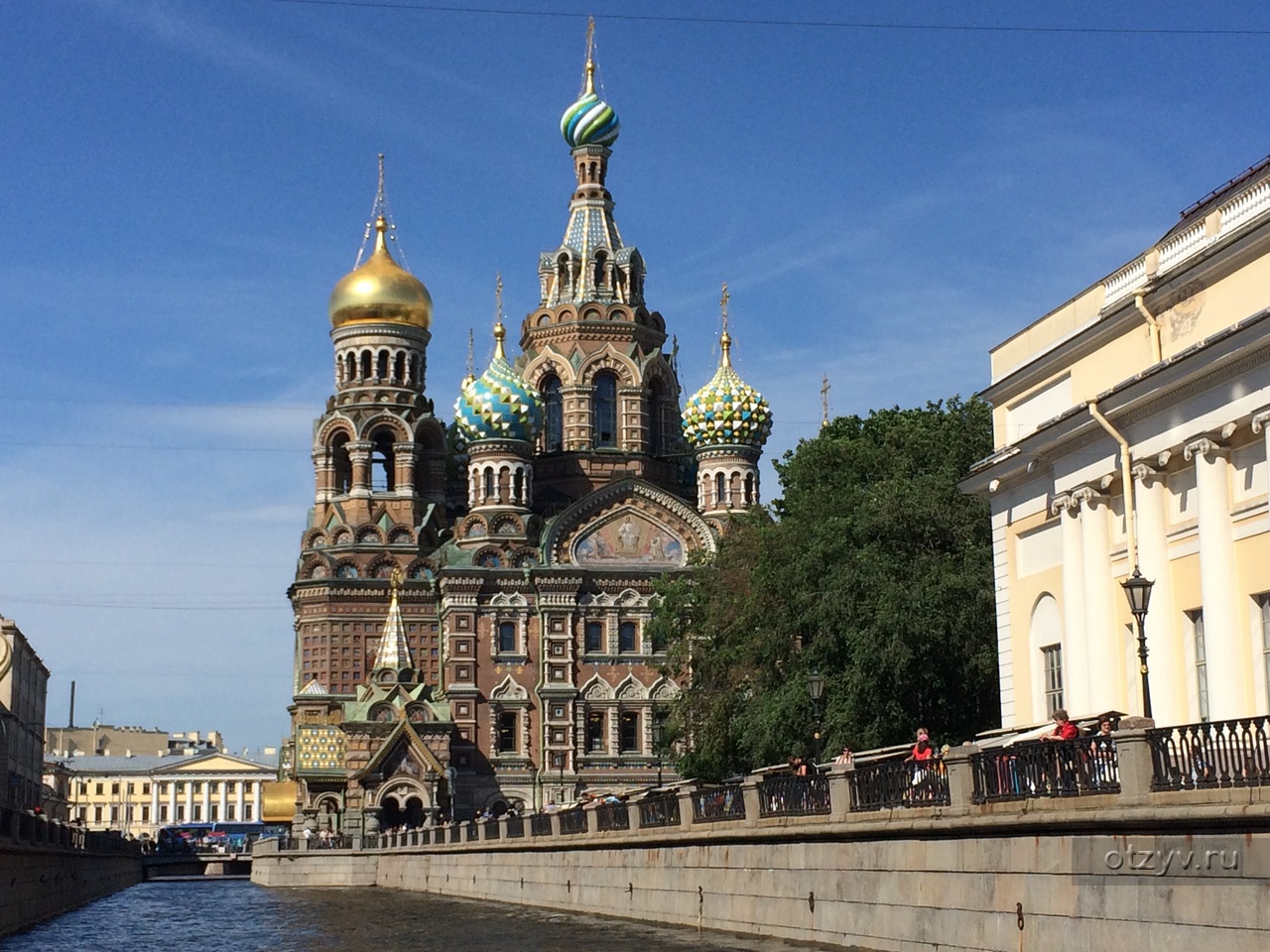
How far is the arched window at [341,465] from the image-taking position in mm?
73312

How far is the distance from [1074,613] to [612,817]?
10.8m

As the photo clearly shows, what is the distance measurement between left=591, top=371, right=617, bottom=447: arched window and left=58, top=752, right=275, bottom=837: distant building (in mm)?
70348

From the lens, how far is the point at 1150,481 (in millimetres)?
24094

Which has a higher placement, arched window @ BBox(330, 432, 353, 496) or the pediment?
arched window @ BBox(330, 432, 353, 496)

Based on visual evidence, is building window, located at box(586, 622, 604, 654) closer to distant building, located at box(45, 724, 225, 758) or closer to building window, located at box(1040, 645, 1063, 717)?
building window, located at box(1040, 645, 1063, 717)

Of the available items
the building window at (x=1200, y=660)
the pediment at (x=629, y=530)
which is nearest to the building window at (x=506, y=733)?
the pediment at (x=629, y=530)

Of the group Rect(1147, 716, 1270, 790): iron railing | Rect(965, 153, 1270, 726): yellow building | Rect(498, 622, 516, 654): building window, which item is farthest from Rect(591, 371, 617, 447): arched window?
Rect(1147, 716, 1270, 790): iron railing

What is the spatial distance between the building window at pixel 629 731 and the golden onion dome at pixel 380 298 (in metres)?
17.6

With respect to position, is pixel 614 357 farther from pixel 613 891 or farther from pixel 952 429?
pixel 613 891

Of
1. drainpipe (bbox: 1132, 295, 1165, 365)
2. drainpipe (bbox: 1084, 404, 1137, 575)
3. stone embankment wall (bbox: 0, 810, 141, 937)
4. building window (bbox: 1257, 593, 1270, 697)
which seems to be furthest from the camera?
stone embankment wall (bbox: 0, 810, 141, 937)

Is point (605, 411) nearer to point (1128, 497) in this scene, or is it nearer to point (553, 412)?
point (553, 412)

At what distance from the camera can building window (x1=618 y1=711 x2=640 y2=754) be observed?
6788 centimetres

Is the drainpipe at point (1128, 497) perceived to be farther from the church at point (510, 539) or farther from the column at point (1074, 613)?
the church at point (510, 539)

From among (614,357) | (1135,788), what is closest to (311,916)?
(1135,788)
